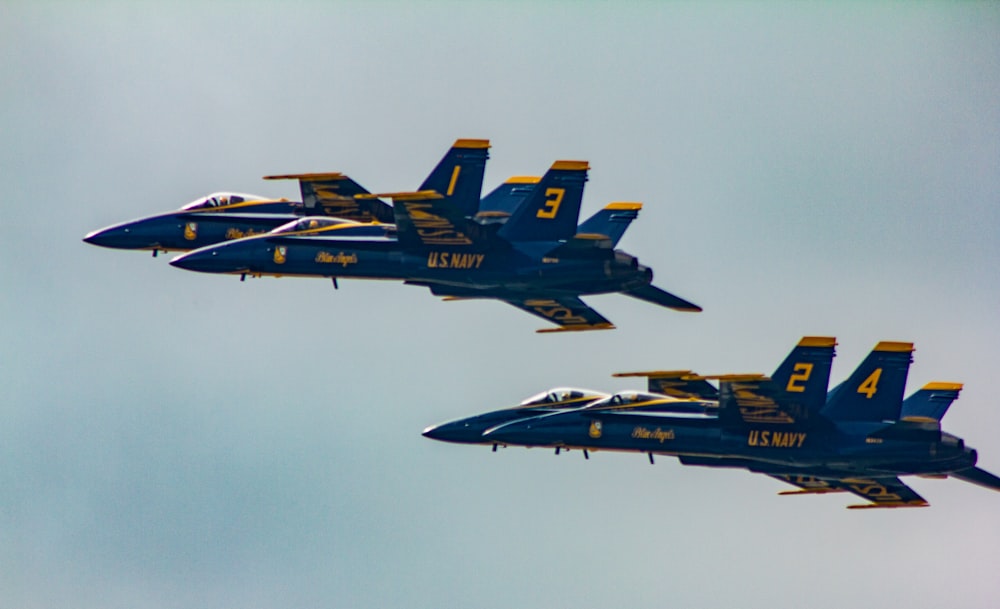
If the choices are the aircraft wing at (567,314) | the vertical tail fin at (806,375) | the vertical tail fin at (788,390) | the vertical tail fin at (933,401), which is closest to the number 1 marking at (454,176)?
the aircraft wing at (567,314)

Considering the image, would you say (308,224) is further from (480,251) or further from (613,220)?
(613,220)

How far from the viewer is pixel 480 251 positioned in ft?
249

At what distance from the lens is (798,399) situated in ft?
250

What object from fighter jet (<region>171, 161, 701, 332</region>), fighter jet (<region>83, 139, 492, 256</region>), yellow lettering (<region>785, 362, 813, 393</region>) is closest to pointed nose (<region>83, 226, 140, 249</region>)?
fighter jet (<region>83, 139, 492, 256</region>)

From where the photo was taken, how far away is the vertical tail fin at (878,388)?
3034 inches

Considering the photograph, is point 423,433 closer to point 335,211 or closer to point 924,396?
point 335,211

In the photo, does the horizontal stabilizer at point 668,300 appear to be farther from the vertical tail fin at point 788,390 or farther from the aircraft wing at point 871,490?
the aircraft wing at point 871,490

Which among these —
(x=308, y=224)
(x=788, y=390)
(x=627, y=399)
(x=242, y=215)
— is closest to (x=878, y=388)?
(x=788, y=390)

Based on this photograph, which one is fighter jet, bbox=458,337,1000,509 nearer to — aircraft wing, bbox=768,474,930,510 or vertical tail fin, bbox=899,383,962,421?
vertical tail fin, bbox=899,383,962,421

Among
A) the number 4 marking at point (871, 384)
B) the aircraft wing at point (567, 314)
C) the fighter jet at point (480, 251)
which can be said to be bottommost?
the number 4 marking at point (871, 384)

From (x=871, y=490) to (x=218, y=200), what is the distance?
2628cm

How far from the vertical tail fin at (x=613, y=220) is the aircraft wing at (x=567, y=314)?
2.65 meters

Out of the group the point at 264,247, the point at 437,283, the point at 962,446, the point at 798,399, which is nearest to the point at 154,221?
the point at 264,247

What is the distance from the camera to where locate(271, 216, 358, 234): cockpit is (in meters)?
78.5
